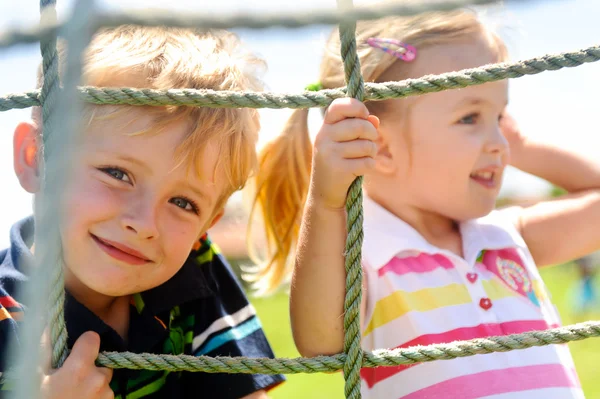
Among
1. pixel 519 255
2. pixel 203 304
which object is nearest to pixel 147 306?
pixel 203 304

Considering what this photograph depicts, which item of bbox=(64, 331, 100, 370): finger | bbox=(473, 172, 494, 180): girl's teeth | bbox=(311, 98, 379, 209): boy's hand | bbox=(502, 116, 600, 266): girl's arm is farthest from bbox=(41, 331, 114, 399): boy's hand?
bbox=(502, 116, 600, 266): girl's arm

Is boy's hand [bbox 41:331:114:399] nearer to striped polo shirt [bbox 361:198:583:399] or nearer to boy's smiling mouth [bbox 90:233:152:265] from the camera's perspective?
boy's smiling mouth [bbox 90:233:152:265]

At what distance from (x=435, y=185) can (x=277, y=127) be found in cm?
34

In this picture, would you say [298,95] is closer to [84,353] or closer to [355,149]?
[355,149]

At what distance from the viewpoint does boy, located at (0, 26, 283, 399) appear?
1014mm

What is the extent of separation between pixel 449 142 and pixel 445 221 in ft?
0.56

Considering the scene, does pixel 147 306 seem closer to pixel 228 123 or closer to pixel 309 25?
pixel 228 123

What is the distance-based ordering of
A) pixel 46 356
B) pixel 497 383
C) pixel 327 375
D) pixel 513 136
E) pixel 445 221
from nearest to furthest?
pixel 46 356, pixel 497 383, pixel 445 221, pixel 513 136, pixel 327 375

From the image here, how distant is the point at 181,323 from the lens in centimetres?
125

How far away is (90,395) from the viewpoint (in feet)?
2.87

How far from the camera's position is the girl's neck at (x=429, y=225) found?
4.39 feet

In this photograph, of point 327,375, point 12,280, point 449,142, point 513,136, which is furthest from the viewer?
point 327,375

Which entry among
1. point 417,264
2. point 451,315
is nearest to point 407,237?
point 417,264

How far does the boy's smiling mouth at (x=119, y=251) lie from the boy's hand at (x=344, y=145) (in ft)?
0.93
